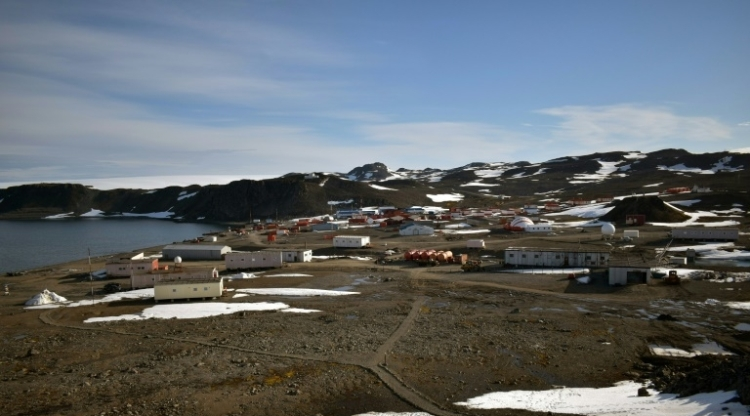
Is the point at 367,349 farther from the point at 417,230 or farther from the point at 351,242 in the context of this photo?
the point at 417,230

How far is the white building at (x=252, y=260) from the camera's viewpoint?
46625 mm

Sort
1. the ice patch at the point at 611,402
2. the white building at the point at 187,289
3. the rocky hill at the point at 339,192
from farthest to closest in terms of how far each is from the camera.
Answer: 1. the rocky hill at the point at 339,192
2. the white building at the point at 187,289
3. the ice patch at the point at 611,402

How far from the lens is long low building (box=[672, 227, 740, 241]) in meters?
51.6

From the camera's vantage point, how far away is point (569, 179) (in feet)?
589

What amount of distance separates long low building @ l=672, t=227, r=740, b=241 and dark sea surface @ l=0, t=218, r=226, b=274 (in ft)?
237

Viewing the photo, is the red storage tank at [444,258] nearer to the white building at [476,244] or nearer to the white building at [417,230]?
the white building at [476,244]

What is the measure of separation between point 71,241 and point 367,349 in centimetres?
8216

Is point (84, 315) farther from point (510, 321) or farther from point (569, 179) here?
point (569, 179)

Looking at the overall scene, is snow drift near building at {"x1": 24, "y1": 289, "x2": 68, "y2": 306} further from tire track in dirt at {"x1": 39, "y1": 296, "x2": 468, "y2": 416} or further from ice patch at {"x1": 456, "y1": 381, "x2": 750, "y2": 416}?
ice patch at {"x1": 456, "y1": 381, "x2": 750, "y2": 416}

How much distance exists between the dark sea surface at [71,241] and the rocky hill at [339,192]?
20.3 metres

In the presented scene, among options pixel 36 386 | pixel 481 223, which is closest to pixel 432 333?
pixel 36 386

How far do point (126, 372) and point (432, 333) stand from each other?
13.5 metres

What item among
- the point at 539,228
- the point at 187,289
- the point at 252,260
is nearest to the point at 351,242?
the point at 252,260

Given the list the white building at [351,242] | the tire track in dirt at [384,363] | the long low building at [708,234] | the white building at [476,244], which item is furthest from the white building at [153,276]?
the long low building at [708,234]
